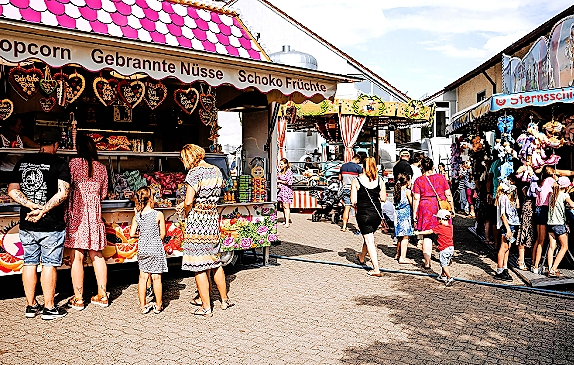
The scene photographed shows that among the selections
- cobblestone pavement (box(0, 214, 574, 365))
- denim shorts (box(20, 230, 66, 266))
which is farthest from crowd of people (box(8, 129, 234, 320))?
cobblestone pavement (box(0, 214, 574, 365))

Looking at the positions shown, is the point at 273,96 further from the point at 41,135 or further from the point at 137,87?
the point at 41,135

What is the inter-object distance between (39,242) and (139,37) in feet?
9.49

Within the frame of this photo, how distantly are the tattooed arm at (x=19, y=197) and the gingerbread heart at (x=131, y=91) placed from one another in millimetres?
2265

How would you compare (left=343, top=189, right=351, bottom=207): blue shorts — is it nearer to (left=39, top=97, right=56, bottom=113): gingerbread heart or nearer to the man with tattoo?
(left=39, top=97, right=56, bottom=113): gingerbread heart

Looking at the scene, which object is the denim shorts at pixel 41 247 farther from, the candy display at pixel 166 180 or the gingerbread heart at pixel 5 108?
the candy display at pixel 166 180

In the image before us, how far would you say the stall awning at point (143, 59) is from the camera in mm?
5875

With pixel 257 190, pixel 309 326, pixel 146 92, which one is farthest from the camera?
pixel 257 190

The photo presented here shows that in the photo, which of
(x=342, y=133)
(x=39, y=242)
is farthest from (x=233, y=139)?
(x=39, y=242)

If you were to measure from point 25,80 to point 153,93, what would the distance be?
1846 mm

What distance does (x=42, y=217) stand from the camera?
6.21 meters

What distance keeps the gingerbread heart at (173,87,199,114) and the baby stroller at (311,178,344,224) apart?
7.45 metres

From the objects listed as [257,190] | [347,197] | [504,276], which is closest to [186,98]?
[257,190]

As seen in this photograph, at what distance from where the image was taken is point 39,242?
6.29 m

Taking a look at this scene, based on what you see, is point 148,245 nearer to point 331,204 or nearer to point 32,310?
point 32,310
